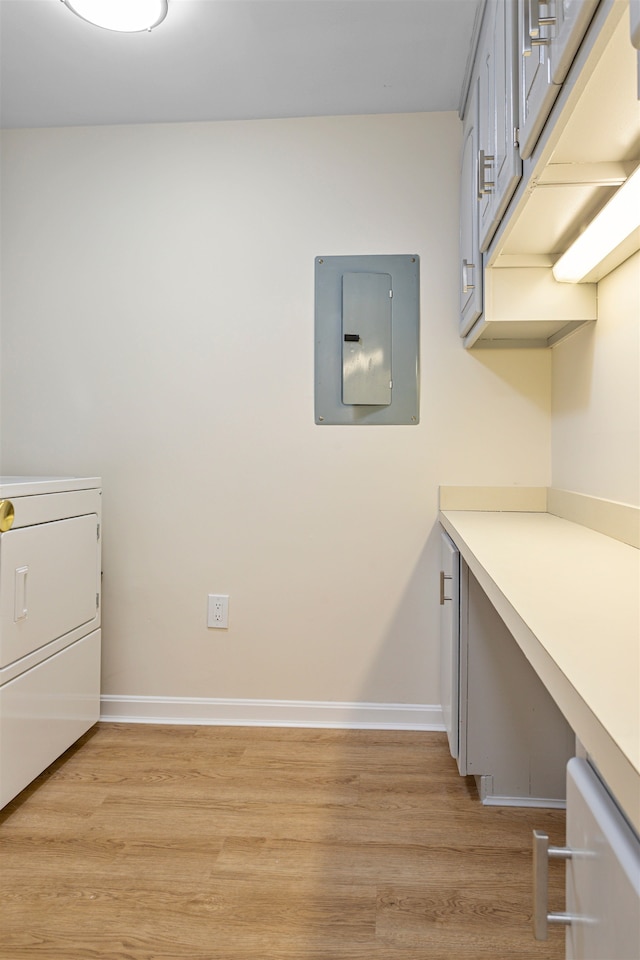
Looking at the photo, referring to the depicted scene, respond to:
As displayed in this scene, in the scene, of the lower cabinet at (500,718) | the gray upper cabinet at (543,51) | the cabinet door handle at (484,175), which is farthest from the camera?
the lower cabinet at (500,718)

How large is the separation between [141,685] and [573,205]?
2.12 meters

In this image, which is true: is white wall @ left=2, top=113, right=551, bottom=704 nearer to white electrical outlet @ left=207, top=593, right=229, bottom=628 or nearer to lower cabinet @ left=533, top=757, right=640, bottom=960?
white electrical outlet @ left=207, top=593, right=229, bottom=628

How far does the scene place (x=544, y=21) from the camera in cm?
99

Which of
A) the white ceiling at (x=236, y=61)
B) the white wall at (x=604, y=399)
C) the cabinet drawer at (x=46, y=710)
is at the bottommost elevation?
the cabinet drawer at (x=46, y=710)

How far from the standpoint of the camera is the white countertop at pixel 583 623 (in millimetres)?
531

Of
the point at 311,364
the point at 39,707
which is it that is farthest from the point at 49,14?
the point at 39,707

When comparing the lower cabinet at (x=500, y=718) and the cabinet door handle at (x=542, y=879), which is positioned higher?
the cabinet door handle at (x=542, y=879)

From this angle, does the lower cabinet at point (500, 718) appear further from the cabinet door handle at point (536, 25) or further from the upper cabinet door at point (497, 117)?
the cabinet door handle at point (536, 25)

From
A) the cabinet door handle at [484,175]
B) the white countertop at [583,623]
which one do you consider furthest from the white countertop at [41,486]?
the cabinet door handle at [484,175]

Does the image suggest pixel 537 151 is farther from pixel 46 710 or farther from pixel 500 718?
pixel 46 710

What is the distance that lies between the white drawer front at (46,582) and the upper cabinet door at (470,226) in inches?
56.6

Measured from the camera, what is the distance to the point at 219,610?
94.5 inches

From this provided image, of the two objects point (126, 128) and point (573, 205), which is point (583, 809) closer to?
point (573, 205)

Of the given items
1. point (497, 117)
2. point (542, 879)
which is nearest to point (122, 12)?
point (497, 117)
